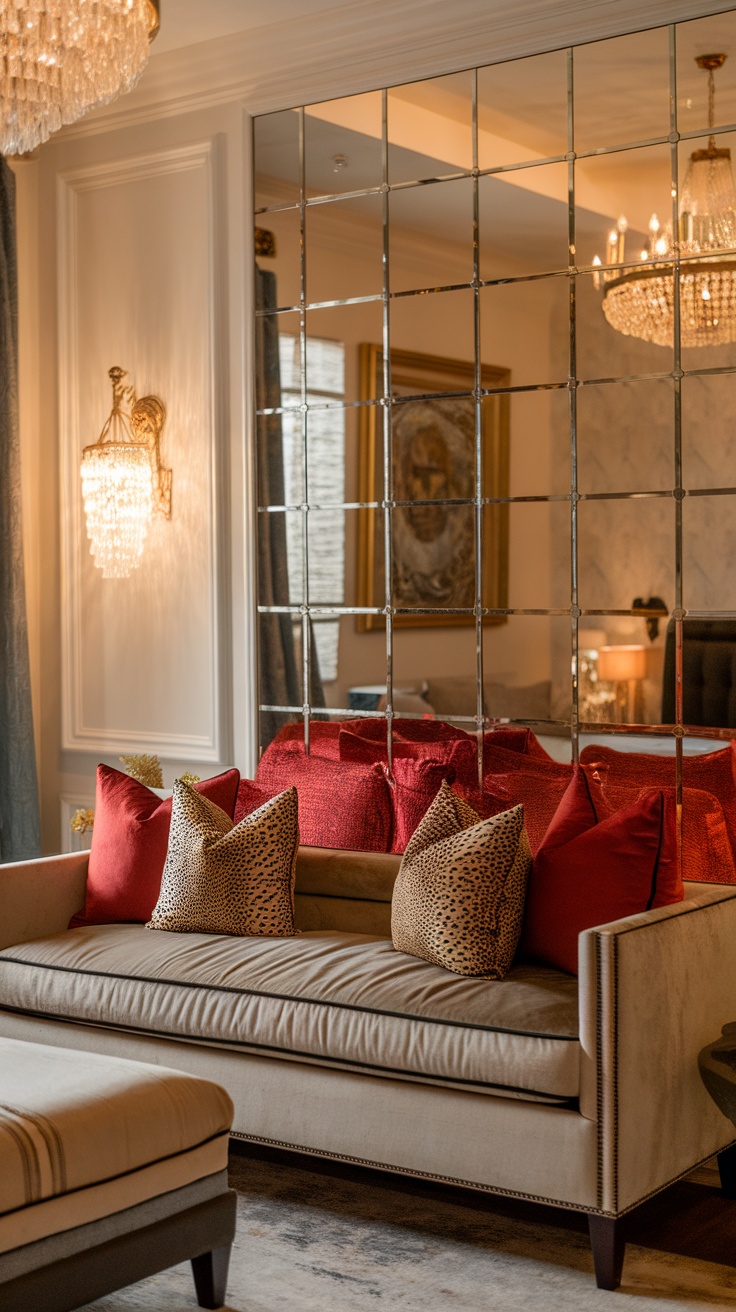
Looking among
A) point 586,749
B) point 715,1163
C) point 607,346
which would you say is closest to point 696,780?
point 586,749

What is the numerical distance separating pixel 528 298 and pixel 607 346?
0.29m

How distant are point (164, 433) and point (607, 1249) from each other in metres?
3.03

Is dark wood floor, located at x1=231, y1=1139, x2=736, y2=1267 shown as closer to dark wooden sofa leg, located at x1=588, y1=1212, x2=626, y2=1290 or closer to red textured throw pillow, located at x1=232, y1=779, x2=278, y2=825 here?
dark wooden sofa leg, located at x1=588, y1=1212, x2=626, y2=1290

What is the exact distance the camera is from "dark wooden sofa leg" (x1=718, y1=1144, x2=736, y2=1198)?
124 inches

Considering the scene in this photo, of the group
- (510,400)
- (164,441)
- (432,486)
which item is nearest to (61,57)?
(510,400)

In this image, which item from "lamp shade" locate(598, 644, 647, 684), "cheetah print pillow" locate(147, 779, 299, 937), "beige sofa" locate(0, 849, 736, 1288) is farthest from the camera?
"lamp shade" locate(598, 644, 647, 684)

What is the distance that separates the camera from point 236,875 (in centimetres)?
355

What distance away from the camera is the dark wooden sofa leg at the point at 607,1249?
105 inches

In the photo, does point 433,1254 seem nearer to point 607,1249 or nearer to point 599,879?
point 607,1249

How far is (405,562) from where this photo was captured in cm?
427

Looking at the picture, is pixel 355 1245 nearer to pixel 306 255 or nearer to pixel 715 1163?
pixel 715 1163

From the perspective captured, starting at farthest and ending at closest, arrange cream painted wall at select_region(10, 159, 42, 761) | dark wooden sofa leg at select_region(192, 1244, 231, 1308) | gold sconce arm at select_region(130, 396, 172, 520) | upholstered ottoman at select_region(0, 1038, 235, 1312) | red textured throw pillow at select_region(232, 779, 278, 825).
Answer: cream painted wall at select_region(10, 159, 42, 761), gold sconce arm at select_region(130, 396, 172, 520), red textured throw pillow at select_region(232, 779, 278, 825), dark wooden sofa leg at select_region(192, 1244, 231, 1308), upholstered ottoman at select_region(0, 1038, 235, 1312)

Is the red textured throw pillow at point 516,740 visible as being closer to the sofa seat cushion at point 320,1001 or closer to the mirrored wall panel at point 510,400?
the mirrored wall panel at point 510,400

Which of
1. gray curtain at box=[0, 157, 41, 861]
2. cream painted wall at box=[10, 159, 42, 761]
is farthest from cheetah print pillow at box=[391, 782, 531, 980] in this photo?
cream painted wall at box=[10, 159, 42, 761]
